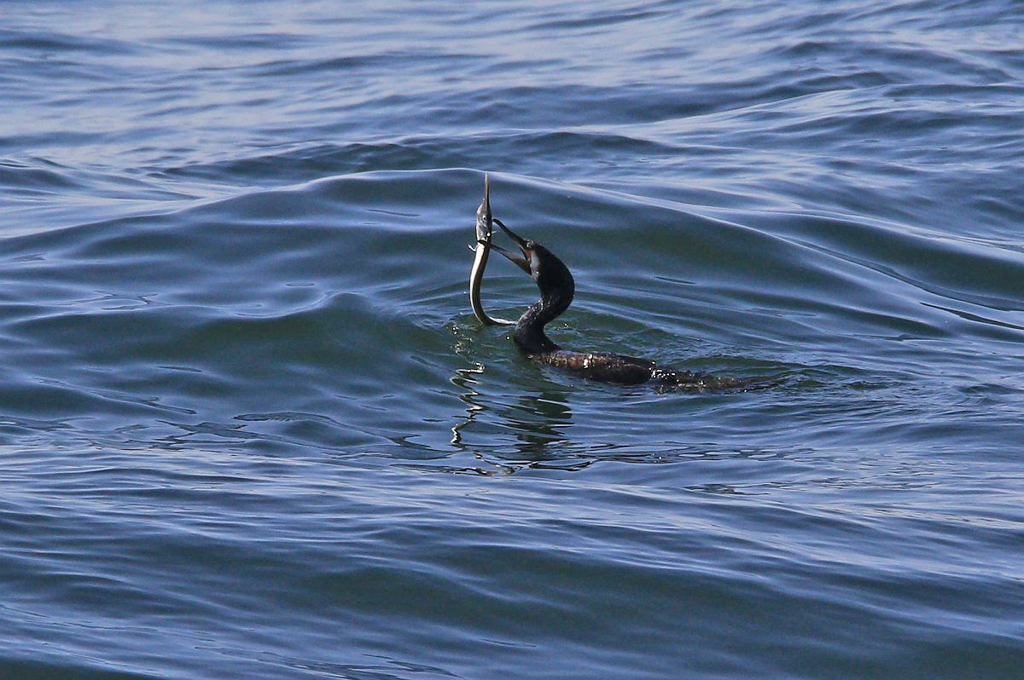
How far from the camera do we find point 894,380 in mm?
10086

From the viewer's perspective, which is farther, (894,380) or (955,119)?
(955,119)

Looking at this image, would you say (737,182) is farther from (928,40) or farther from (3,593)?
(3,593)

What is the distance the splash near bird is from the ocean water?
137mm

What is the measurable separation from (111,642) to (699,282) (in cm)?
799

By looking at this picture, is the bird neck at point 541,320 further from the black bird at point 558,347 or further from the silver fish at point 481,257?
the silver fish at point 481,257

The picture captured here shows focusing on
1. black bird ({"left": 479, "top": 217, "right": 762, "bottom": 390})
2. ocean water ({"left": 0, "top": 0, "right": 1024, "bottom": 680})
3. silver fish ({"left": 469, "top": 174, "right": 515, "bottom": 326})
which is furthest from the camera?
silver fish ({"left": 469, "top": 174, "right": 515, "bottom": 326})

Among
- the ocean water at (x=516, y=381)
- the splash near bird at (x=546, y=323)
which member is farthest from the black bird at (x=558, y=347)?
the ocean water at (x=516, y=381)

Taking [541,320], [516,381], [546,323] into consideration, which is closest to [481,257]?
[541,320]

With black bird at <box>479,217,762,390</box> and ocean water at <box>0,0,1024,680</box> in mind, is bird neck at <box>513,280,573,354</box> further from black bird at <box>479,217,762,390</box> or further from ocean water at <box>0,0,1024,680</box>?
ocean water at <box>0,0,1024,680</box>

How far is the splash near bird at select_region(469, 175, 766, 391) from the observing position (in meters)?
10.1

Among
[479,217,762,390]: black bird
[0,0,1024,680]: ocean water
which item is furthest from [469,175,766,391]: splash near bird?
[0,0,1024,680]: ocean water

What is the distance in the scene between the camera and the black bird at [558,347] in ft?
32.9

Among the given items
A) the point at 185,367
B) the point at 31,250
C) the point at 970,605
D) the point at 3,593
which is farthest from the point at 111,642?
the point at 31,250

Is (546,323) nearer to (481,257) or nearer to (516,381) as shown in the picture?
(481,257)
